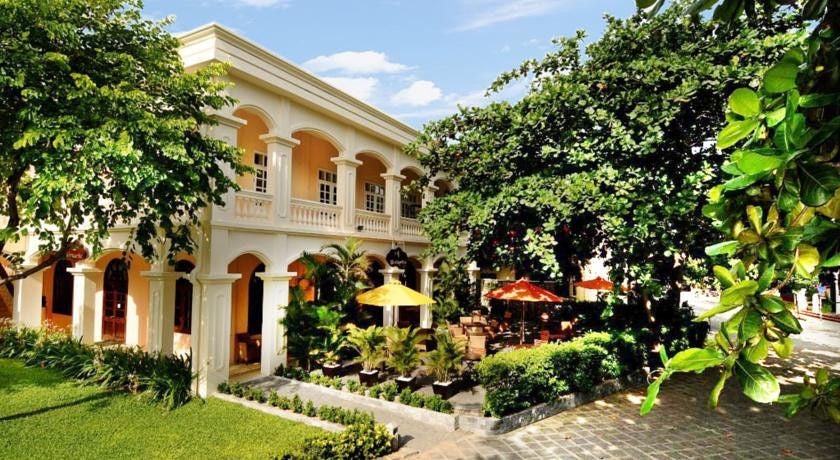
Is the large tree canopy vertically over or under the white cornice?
under

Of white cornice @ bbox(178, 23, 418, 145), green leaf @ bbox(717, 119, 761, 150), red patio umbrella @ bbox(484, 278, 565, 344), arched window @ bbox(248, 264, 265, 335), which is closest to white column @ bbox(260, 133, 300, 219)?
white cornice @ bbox(178, 23, 418, 145)

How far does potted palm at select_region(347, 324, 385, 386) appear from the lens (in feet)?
36.2

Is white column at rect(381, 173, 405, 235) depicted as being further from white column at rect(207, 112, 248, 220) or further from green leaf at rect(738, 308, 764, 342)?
green leaf at rect(738, 308, 764, 342)

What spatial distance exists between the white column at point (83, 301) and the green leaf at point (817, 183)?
17.3m

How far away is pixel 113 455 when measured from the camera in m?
7.23

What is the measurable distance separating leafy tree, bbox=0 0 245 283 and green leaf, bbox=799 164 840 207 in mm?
8027

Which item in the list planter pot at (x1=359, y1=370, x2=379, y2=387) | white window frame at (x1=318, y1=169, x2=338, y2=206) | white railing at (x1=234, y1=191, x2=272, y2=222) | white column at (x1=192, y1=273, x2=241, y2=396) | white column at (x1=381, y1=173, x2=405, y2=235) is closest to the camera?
white column at (x1=192, y1=273, x2=241, y2=396)

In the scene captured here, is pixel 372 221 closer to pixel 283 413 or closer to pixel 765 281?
pixel 283 413

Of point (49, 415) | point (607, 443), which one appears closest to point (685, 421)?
point (607, 443)

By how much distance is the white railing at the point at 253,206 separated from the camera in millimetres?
11344

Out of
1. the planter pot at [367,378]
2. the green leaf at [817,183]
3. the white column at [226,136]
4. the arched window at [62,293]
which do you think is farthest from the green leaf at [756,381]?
the arched window at [62,293]

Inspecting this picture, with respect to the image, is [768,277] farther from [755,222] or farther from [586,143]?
[586,143]

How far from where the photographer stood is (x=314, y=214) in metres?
13.6

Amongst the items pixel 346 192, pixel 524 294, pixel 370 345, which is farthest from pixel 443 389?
pixel 346 192
